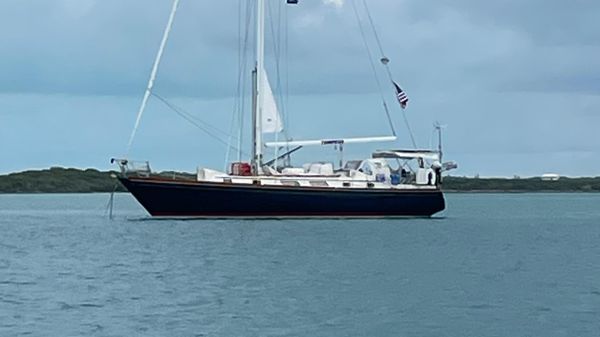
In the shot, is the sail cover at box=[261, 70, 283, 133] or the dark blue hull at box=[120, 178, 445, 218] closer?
the dark blue hull at box=[120, 178, 445, 218]

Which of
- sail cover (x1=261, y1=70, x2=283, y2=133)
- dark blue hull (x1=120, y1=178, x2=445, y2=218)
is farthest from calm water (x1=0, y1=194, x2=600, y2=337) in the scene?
sail cover (x1=261, y1=70, x2=283, y2=133)

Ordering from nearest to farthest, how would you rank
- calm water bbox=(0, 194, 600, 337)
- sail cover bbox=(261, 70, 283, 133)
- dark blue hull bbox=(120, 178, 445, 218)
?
calm water bbox=(0, 194, 600, 337), dark blue hull bbox=(120, 178, 445, 218), sail cover bbox=(261, 70, 283, 133)

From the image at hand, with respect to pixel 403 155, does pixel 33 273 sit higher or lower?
lower

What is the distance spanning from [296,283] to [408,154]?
3532 centimetres

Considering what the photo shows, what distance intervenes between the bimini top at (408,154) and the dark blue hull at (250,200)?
12.6 ft

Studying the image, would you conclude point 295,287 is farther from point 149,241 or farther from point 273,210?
point 273,210

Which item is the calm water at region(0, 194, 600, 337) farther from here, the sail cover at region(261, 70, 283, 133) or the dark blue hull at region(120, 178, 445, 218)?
the sail cover at region(261, 70, 283, 133)

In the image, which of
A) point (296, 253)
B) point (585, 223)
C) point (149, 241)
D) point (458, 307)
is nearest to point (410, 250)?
point (296, 253)

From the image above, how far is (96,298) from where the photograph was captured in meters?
36.5

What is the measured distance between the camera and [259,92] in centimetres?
6769

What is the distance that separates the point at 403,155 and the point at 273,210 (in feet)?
36.2

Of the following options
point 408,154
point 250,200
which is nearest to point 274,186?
point 250,200

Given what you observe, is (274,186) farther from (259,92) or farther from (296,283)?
(296,283)

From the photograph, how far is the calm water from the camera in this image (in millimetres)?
31328
